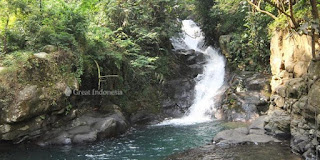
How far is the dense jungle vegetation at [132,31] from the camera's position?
34.6 ft

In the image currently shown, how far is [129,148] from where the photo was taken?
1020cm

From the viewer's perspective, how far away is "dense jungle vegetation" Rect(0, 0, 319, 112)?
10.5 metres

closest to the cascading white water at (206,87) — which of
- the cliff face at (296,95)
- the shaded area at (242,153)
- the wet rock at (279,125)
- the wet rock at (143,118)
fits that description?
the wet rock at (143,118)

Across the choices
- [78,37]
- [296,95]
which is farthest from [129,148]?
[296,95]

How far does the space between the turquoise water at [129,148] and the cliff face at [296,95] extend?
299cm

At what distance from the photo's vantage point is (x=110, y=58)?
543 inches

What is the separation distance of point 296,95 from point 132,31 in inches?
398

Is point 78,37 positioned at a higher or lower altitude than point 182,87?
higher

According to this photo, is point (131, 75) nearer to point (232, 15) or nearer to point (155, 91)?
point (155, 91)

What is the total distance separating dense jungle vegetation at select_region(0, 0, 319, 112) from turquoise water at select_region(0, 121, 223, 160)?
330 cm

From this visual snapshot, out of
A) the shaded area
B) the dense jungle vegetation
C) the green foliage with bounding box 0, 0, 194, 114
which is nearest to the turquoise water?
the shaded area

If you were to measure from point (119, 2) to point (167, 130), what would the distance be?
8.78 meters

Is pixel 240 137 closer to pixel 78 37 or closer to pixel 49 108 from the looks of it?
pixel 49 108

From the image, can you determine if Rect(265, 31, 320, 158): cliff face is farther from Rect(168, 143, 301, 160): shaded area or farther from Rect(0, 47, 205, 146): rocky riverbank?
Rect(0, 47, 205, 146): rocky riverbank
